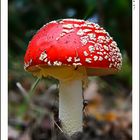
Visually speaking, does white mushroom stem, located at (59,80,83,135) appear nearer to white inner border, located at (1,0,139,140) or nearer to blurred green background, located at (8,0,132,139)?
white inner border, located at (1,0,139,140)

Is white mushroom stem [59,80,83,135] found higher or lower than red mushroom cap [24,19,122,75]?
lower

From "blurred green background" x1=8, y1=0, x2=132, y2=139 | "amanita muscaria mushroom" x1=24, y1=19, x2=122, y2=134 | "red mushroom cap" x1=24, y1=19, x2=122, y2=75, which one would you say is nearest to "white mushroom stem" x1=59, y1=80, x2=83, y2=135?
"amanita muscaria mushroom" x1=24, y1=19, x2=122, y2=134

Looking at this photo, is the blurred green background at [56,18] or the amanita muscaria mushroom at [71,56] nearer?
the amanita muscaria mushroom at [71,56]

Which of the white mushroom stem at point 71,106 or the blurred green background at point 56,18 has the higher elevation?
the blurred green background at point 56,18

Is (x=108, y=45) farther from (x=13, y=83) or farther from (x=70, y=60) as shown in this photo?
(x=13, y=83)

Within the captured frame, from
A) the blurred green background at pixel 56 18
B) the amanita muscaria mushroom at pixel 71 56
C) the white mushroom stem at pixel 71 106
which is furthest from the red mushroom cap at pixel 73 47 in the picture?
the blurred green background at pixel 56 18
